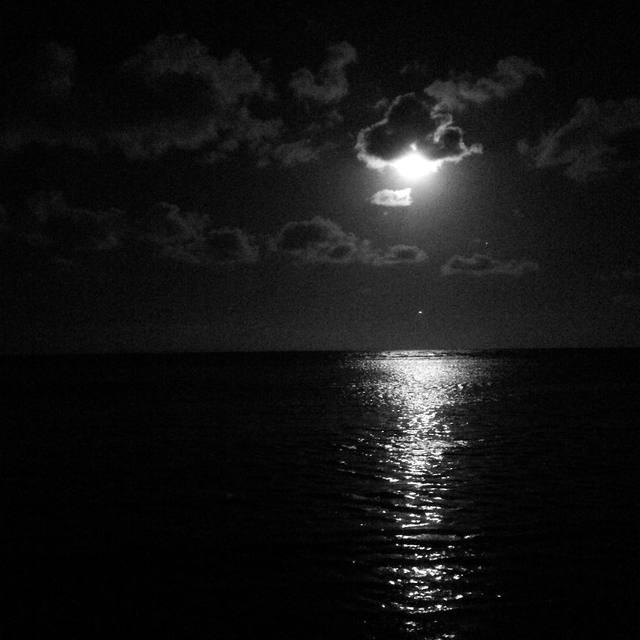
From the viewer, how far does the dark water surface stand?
9.32 meters

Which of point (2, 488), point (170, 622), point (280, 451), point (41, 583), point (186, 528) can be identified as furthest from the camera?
point (280, 451)

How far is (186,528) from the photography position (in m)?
14.2

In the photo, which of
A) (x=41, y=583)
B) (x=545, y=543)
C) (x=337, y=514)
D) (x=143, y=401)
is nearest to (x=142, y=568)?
(x=41, y=583)

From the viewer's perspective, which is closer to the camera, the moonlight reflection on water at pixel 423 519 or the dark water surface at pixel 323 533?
the dark water surface at pixel 323 533

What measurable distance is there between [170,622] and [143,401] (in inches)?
1670

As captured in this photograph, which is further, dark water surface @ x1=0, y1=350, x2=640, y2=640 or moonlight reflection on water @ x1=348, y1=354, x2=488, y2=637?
moonlight reflection on water @ x1=348, y1=354, x2=488, y2=637

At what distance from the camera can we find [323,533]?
44.4 feet

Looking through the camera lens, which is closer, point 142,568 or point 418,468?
point 142,568

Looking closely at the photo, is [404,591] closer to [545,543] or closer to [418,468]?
[545,543]

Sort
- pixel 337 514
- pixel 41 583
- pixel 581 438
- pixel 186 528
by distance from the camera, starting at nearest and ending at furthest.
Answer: pixel 41 583 → pixel 186 528 → pixel 337 514 → pixel 581 438

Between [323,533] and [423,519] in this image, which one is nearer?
[323,533]

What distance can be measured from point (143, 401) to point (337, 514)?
3852cm

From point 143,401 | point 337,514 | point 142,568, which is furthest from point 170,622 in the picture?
point 143,401

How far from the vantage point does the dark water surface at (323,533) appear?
9.32m
